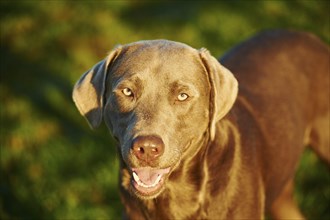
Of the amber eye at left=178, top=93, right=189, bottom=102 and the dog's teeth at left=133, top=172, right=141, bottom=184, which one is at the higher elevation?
the amber eye at left=178, top=93, right=189, bottom=102

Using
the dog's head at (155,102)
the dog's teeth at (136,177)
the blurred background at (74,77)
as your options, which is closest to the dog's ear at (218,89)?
the dog's head at (155,102)

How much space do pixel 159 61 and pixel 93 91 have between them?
19.0 inches

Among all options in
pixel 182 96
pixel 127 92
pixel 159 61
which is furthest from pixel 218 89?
pixel 127 92

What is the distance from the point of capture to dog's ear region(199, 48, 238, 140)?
4.33m

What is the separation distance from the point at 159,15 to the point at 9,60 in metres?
2.77

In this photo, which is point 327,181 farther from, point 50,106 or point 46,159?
point 50,106

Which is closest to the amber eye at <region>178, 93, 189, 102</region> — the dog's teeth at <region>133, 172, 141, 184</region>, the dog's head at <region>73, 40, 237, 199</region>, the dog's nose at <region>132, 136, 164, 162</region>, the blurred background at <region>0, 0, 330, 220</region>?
the dog's head at <region>73, 40, 237, 199</region>

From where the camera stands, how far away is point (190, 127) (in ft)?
13.9

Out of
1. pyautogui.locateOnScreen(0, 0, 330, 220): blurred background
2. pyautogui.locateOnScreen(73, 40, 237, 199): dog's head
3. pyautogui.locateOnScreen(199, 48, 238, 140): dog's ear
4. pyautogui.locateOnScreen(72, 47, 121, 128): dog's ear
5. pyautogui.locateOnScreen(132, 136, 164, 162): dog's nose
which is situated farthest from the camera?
pyautogui.locateOnScreen(0, 0, 330, 220): blurred background

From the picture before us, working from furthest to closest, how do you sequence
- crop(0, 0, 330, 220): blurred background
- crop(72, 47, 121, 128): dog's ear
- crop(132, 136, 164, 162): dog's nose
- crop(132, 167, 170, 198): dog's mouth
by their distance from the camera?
crop(0, 0, 330, 220): blurred background, crop(72, 47, 121, 128): dog's ear, crop(132, 167, 170, 198): dog's mouth, crop(132, 136, 164, 162): dog's nose

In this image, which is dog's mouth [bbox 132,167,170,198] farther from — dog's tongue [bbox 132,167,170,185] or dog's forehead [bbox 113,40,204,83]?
dog's forehead [bbox 113,40,204,83]

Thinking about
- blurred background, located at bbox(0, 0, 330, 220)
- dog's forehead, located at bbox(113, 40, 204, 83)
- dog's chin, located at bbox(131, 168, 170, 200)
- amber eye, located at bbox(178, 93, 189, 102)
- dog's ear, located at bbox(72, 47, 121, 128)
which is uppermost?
dog's forehead, located at bbox(113, 40, 204, 83)

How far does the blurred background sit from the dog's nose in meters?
2.10

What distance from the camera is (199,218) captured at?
4465 millimetres
